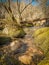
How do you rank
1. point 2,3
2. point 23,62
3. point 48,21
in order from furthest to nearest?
1. point 48,21
2. point 2,3
3. point 23,62

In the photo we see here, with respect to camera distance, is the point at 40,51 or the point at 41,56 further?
the point at 40,51

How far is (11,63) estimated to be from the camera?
307 inches

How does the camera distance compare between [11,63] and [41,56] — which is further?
[41,56]

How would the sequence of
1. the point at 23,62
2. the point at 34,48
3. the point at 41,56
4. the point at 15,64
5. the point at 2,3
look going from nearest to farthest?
the point at 15,64 → the point at 23,62 → the point at 41,56 → the point at 34,48 → the point at 2,3

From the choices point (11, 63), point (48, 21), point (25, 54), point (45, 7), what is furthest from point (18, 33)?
point (45, 7)

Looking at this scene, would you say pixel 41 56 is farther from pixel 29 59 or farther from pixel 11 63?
pixel 11 63

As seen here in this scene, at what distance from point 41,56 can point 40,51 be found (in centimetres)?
85

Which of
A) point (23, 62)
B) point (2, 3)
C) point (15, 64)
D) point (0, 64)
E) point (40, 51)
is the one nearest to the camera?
point (0, 64)

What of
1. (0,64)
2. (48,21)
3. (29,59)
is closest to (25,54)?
(29,59)

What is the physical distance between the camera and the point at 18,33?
Result: 15.6 m

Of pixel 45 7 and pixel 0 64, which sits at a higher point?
pixel 45 7

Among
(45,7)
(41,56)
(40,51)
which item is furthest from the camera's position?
(45,7)

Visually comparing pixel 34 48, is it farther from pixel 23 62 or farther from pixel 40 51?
pixel 23 62

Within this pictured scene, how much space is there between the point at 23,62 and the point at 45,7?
2545 centimetres
